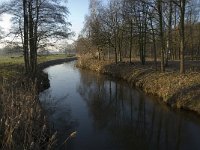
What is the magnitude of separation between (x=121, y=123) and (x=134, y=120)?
104 cm

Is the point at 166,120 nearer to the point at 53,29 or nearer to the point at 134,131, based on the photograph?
the point at 134,131

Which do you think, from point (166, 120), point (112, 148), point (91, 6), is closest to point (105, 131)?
point (112, 148)

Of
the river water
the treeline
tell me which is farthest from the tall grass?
the treeline

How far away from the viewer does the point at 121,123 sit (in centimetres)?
1645

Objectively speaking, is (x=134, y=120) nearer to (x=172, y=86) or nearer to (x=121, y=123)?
(x=121, y=123)

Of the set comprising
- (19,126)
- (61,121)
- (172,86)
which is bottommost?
(61,121)

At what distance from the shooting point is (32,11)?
1029 inches

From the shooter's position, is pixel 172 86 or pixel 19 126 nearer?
pixel 19 126

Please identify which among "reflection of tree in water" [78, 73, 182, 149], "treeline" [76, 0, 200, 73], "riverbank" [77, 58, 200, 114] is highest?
"treeline" [76, 0, 200, 73]

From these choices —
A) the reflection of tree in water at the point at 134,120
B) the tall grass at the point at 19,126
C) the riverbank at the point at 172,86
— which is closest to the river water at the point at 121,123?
the reflection of tree in water at the point at 134,120

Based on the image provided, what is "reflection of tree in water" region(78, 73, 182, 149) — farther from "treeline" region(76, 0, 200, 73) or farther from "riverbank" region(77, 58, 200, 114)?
"treeline" region(76, 0, 200, 73)

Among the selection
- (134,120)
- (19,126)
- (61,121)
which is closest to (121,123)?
(134,120)

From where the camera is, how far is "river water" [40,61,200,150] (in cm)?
1316

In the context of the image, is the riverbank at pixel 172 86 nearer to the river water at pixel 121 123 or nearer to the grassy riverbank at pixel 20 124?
the river water at pixel 121 123
